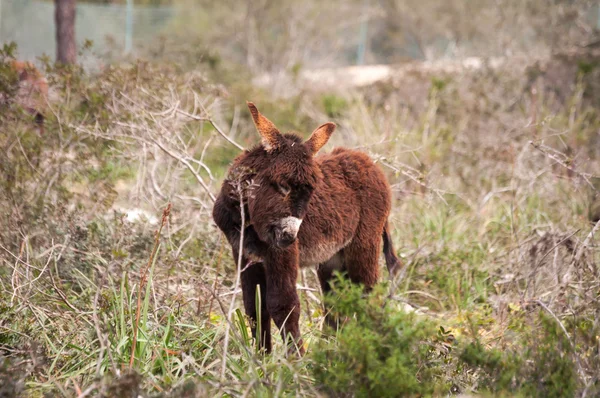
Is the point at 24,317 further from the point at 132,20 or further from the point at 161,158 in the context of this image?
the point at 132,20

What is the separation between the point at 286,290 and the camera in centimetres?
368

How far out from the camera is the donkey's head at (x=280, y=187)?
353cm

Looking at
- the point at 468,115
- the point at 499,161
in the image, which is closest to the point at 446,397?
the point at 499,161

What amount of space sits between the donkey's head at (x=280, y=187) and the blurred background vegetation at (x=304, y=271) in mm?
495

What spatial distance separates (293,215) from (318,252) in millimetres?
475

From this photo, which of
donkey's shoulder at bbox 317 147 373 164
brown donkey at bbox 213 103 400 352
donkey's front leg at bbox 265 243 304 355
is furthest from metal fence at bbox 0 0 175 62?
donkey's front leg at bbox 265 243 304 355

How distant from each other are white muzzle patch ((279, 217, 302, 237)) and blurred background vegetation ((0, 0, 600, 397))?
46 cm

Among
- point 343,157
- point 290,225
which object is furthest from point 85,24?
point 290,225

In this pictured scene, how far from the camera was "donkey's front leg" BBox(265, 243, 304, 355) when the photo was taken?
12.0 feet

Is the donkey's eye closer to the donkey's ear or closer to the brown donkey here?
the brown donkey

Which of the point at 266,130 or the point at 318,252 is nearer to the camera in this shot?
the point at 266,130

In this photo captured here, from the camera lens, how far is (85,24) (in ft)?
64.9

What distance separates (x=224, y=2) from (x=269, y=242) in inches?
723

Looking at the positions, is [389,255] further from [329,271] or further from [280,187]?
[280,187]
